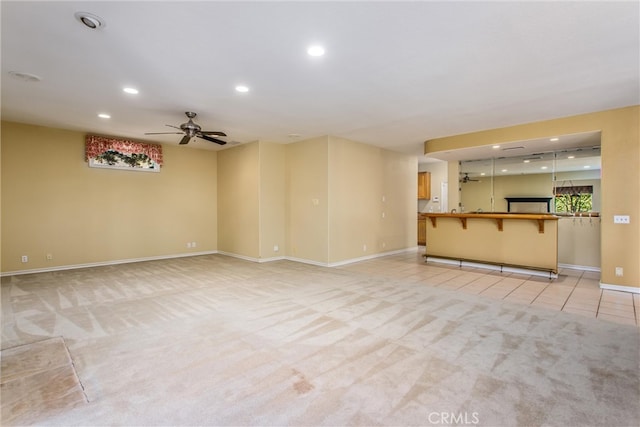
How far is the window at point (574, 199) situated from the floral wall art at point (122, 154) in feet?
29.5

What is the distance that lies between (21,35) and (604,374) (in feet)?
18.1

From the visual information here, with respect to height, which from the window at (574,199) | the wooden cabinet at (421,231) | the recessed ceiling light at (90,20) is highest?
the recessed ceiling light at (90,20)

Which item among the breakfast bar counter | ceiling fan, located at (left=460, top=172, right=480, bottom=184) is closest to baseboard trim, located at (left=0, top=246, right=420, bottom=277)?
the breakfast bar counter

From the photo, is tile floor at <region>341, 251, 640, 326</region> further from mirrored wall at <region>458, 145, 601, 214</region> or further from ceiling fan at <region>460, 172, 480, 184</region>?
ceiling fan at <region>460, 172, 480, 184</region>

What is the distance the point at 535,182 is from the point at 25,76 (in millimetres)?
8829

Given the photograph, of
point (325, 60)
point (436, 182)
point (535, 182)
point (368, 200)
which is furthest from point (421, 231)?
point (325, 60)

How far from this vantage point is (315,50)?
2.85 meters

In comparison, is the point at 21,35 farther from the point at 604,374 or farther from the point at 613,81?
the point at 613,81

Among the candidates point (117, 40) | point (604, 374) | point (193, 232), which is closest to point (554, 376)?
point (604, 374)

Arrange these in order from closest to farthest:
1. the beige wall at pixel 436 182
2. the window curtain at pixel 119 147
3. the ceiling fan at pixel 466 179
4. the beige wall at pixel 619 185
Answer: the beige wall at pixel 619 185
the window curtain at pixel 119 147
the ceiling fan at pixel 466 179
the beige wall at pixel 436 182

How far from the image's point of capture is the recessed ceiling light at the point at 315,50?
2.80 metres

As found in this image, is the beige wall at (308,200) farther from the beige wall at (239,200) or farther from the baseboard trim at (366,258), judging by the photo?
the beige wall at (239,200)

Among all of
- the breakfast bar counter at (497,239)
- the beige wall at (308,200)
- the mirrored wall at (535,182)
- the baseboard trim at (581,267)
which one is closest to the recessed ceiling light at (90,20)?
the beige wall at (308,200)

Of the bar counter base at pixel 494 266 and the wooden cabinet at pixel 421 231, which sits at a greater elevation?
the wooden cabinet at pixel 421 231
